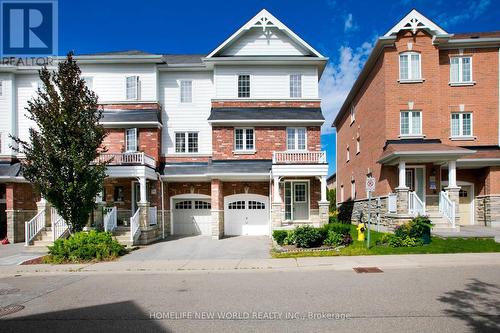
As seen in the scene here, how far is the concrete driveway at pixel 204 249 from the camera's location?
1404 cm

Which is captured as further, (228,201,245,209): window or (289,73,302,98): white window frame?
(228,201,245,209): window

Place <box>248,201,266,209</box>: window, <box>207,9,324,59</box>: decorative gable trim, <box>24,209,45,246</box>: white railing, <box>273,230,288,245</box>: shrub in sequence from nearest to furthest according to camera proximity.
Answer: <box>273,230,288,245</box>: shrub, <box>24,209,45,246</box>: white railing, <box>207,9,324,59</box>: decorative gable trim, <box>248,201,266,209</box>: window

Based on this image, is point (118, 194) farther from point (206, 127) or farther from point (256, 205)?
point (256, 205)

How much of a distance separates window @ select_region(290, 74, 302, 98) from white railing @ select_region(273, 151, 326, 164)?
4404 millimetres

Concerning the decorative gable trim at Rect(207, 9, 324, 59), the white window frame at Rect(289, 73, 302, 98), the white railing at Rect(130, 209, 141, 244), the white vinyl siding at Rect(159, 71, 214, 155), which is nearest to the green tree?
the white railing at Rect(130, 209, 141, 244)

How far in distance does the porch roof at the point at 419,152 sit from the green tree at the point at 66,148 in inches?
551

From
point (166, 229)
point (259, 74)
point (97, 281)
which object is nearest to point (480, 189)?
point (259, 74)

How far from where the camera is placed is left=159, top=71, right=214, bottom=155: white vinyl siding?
21.7 m

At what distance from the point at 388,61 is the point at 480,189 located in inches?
361

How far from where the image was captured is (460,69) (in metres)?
19.9

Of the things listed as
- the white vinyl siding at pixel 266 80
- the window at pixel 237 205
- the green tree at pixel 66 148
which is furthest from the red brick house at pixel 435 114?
the green tree at pixel 66 148

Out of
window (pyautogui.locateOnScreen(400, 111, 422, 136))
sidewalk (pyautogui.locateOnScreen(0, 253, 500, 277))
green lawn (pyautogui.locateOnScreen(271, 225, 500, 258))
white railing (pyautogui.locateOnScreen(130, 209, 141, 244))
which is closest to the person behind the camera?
sidewalk (pyautogui.locateOnScreen(0, 253, 500, 277))

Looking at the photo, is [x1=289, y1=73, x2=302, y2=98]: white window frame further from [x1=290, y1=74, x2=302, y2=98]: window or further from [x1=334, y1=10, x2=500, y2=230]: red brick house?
[x1=334, y1=10, x2=500, y2=230]: red brick house

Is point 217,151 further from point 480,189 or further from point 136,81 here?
point 480,189
